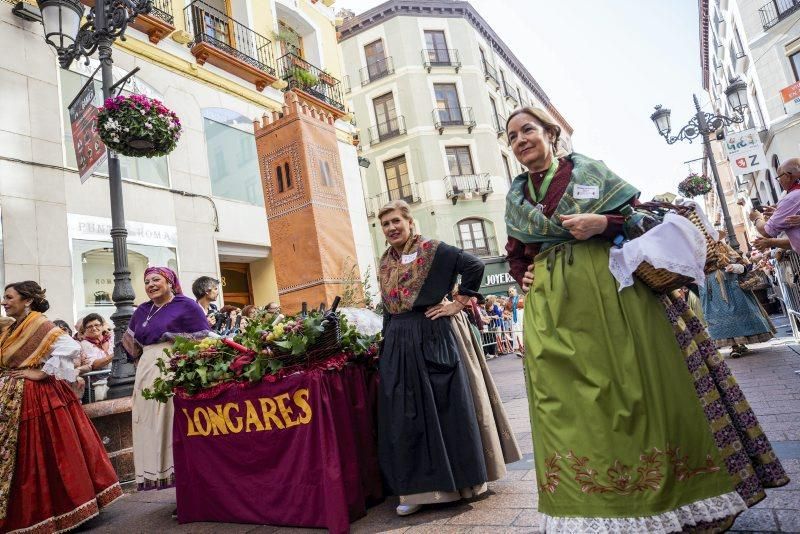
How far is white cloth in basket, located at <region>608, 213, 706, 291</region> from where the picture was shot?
82.0 inches

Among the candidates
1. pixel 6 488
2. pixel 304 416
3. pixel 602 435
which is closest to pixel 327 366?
pixel 304 416

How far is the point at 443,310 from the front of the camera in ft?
10.8

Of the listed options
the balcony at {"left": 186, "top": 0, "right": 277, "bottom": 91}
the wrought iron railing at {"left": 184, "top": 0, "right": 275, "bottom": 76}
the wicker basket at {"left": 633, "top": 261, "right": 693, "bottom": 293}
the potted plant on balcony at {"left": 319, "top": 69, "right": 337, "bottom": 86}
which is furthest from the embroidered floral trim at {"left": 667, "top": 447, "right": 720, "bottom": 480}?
the potted plant on balcony at {"left": 319, "top": 69, "right": 337, "bottom": 86}

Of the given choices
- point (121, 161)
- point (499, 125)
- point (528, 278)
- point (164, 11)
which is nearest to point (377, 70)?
point (499, 125)

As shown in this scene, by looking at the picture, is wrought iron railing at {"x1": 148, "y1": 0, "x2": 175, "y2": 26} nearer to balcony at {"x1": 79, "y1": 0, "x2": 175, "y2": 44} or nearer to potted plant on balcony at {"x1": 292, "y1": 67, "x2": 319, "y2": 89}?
balcony at {"x1": 79, "y1": 0, "x2": 175, "y2": 44}

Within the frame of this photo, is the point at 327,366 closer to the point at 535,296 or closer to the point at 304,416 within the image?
the point at 304,416

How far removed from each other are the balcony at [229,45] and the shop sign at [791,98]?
59.1ft

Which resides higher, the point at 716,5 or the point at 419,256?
the point at 716,5

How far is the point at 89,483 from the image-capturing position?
3.88 m

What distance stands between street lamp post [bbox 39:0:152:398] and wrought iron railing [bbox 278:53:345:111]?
26.6 ft

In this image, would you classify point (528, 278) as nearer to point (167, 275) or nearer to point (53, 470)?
point (167, 275)

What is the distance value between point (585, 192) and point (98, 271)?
29.4 ft

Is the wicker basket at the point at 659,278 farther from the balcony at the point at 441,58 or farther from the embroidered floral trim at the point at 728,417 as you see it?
the balcony at the point at 441,58

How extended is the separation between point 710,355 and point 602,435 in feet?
2.15
